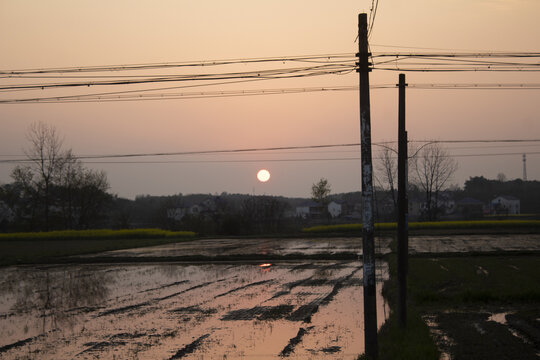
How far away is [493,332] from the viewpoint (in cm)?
1310

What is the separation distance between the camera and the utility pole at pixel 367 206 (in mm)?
11250

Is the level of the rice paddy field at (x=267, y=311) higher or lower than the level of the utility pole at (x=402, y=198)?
lower

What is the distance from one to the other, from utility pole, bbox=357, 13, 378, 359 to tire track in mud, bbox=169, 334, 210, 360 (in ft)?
11.8

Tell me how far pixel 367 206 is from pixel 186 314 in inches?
299

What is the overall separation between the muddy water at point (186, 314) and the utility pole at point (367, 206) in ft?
2.88

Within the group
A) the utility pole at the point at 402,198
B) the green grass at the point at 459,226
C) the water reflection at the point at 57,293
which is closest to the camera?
the utility pole at the point at 402,198

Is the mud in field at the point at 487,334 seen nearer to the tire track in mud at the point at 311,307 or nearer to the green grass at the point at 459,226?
the tire track in mud at the point at 311,307

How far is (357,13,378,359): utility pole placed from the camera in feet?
36.9

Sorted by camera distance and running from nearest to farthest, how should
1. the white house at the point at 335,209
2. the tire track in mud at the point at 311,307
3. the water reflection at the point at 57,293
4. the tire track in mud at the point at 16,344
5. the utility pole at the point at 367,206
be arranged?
1. the utility pole at the point at 367,206
2. the tire track in mud at the point at 16,344
3. the tire track in mud at the point at 311,307
4. the water reflection at the point at 57,293
5. the white house at the point at 335,209

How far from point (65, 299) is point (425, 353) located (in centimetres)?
1436

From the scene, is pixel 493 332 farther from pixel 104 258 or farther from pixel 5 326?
pixel 104 258

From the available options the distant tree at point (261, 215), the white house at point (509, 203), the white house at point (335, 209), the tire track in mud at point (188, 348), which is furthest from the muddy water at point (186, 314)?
the white house at point (335, 209)

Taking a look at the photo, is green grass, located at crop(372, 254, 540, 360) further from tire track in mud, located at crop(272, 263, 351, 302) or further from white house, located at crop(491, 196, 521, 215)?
white house, located at crop(491, 196, 521, 215)

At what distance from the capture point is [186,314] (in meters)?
16.9
